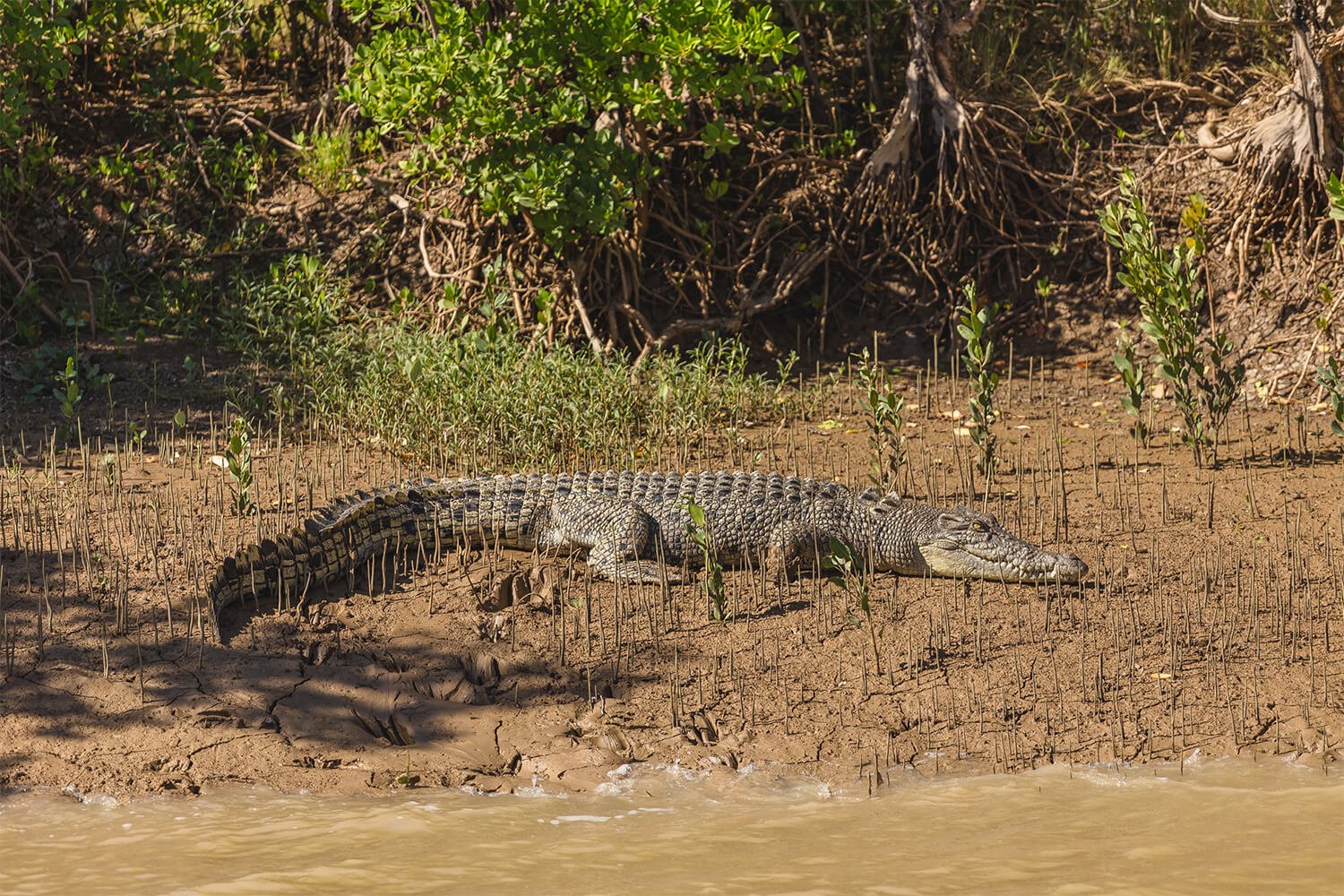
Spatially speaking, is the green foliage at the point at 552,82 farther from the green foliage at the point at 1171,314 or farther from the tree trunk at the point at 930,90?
the green foliage at the point at 1171,314

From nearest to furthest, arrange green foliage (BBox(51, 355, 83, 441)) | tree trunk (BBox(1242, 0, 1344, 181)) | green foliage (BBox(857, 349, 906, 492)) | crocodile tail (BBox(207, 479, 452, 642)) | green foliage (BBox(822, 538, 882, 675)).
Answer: green foliage (BBox(822, 538, 882, 675)) < crocodile tail (BBox(207, 479, 452, 642)) < green foliage (BBox(857, 349, 906, 492)) < green foliage (BBox(51, 355, 83, 441)) < tree trunk (BBox(1242, 0, 1344, 181))

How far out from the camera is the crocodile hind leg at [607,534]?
6004 millimetres

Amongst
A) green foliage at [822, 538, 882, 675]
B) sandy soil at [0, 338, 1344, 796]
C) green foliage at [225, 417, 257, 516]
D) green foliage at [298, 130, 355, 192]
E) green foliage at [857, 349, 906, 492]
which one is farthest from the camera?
green foliage at [298, 130, 355, 192]

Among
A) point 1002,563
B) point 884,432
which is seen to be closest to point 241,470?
point 884,432

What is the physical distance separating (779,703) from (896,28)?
6.90 metres

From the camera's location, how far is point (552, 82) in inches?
352

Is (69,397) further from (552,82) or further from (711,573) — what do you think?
(711,573)

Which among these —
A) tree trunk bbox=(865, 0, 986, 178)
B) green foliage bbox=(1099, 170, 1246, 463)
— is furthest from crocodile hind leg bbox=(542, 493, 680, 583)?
tree trunk bbox=(865, 0, 986, 178)

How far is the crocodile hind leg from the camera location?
6.00 m

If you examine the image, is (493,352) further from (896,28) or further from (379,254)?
(896,28)

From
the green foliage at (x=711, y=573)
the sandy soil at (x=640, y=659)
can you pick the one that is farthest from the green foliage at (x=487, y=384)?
the green foliage at (x=711, y=573)

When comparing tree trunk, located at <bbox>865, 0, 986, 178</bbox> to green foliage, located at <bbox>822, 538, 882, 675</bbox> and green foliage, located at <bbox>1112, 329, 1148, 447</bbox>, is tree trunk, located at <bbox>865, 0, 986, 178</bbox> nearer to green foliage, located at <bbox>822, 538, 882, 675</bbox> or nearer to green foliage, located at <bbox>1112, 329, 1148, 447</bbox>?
green foliage, located at <bbox>1112, 329, 1148, 447</bbox>

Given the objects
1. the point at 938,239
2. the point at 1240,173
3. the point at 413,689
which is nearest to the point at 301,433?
the point at 413,689

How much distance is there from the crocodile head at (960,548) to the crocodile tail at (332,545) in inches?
77.1
